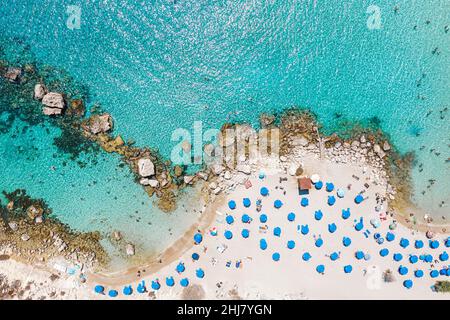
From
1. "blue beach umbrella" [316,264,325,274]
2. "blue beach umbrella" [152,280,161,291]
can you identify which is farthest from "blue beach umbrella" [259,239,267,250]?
"blue beach umbrella" [152,280,161,291]

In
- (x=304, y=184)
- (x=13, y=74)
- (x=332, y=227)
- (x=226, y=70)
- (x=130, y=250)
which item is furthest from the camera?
(x=226, y=70)

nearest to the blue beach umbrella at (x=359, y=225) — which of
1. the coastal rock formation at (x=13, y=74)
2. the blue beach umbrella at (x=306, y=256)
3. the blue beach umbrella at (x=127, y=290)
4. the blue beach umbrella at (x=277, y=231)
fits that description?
the blue beach umbrella at (x=306, y=256)

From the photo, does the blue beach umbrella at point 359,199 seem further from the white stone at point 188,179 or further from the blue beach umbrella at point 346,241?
the white stone at point 188,179

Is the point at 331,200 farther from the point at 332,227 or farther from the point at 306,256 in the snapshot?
the point at 306,256

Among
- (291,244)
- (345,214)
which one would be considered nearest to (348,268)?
(345,214)

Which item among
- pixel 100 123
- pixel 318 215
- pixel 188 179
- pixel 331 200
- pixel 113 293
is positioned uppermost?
pixel 100 123

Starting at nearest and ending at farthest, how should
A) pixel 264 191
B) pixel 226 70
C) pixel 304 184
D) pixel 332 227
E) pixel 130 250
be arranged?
1. pixel 304 184
2. pixel 332 227
3. pixel 264 191
4. pixel 130 250
5. pixel 226 70
